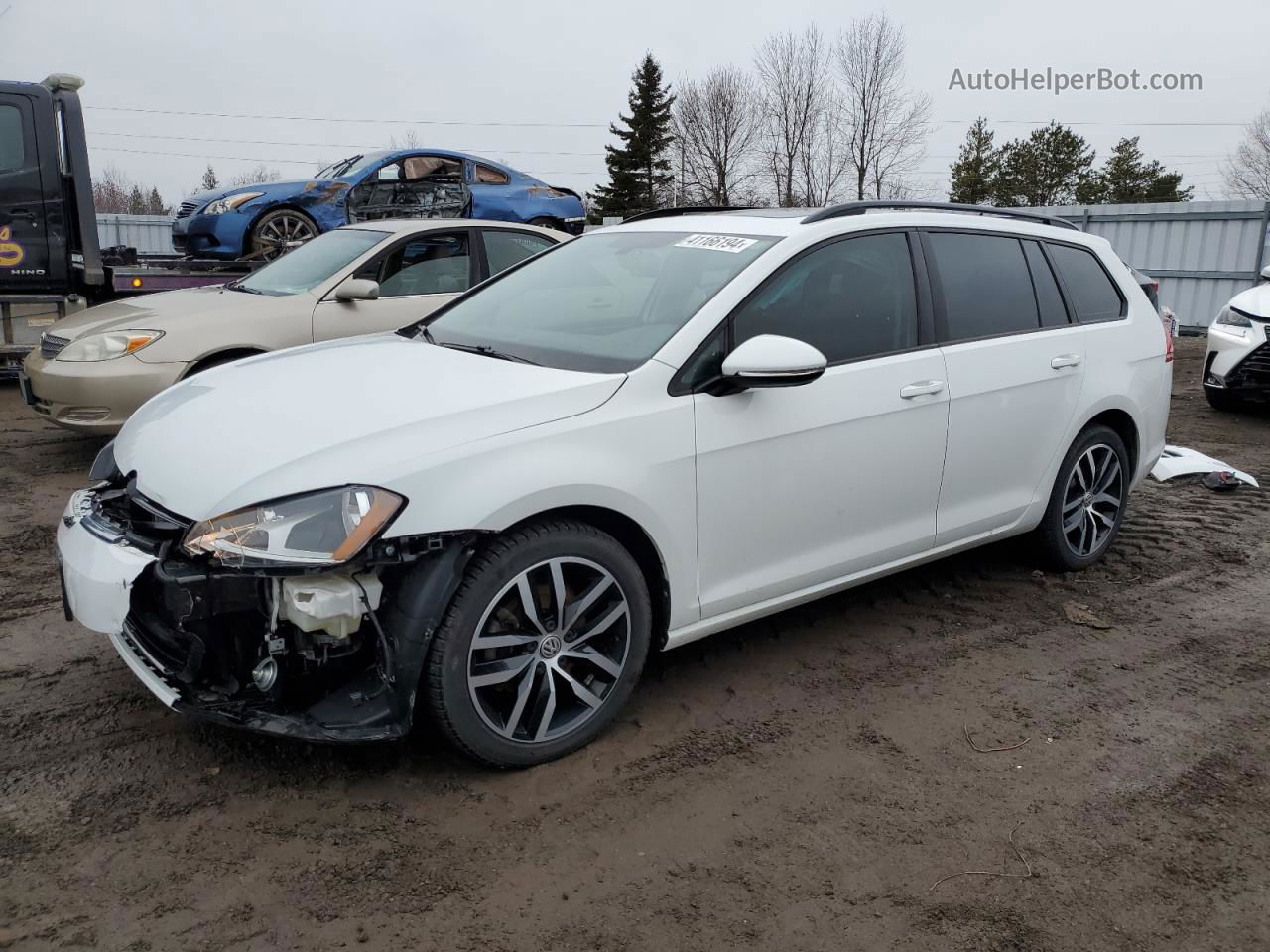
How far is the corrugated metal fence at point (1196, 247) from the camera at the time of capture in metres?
16.9

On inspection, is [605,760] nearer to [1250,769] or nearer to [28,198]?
[1250,769]

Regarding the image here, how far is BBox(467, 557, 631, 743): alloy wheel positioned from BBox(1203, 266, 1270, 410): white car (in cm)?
816

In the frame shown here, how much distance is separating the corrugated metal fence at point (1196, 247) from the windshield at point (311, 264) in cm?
1382

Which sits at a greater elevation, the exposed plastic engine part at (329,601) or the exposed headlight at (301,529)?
the exposed headlight at (301,529)

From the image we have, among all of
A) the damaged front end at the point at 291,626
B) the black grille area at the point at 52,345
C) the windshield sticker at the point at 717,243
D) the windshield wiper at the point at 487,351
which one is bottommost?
the damaged front end at the point at 291,626

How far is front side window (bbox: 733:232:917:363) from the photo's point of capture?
3.62 m

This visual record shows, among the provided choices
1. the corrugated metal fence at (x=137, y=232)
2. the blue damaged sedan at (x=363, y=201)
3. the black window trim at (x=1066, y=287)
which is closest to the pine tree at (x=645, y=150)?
the corrugated metal fence at (x=137, y=232)

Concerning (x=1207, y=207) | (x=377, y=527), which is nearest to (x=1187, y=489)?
(x=377, y=527)

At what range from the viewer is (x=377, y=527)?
2.71 meters

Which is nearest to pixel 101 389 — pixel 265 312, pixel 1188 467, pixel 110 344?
pixel 110 344

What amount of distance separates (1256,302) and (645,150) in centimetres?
4262

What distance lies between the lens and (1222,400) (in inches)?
384

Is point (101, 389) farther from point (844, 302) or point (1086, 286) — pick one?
point (1086, 286)

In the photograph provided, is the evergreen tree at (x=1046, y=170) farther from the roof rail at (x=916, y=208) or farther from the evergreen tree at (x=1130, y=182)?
the roof rail at (x=916, y=208)
